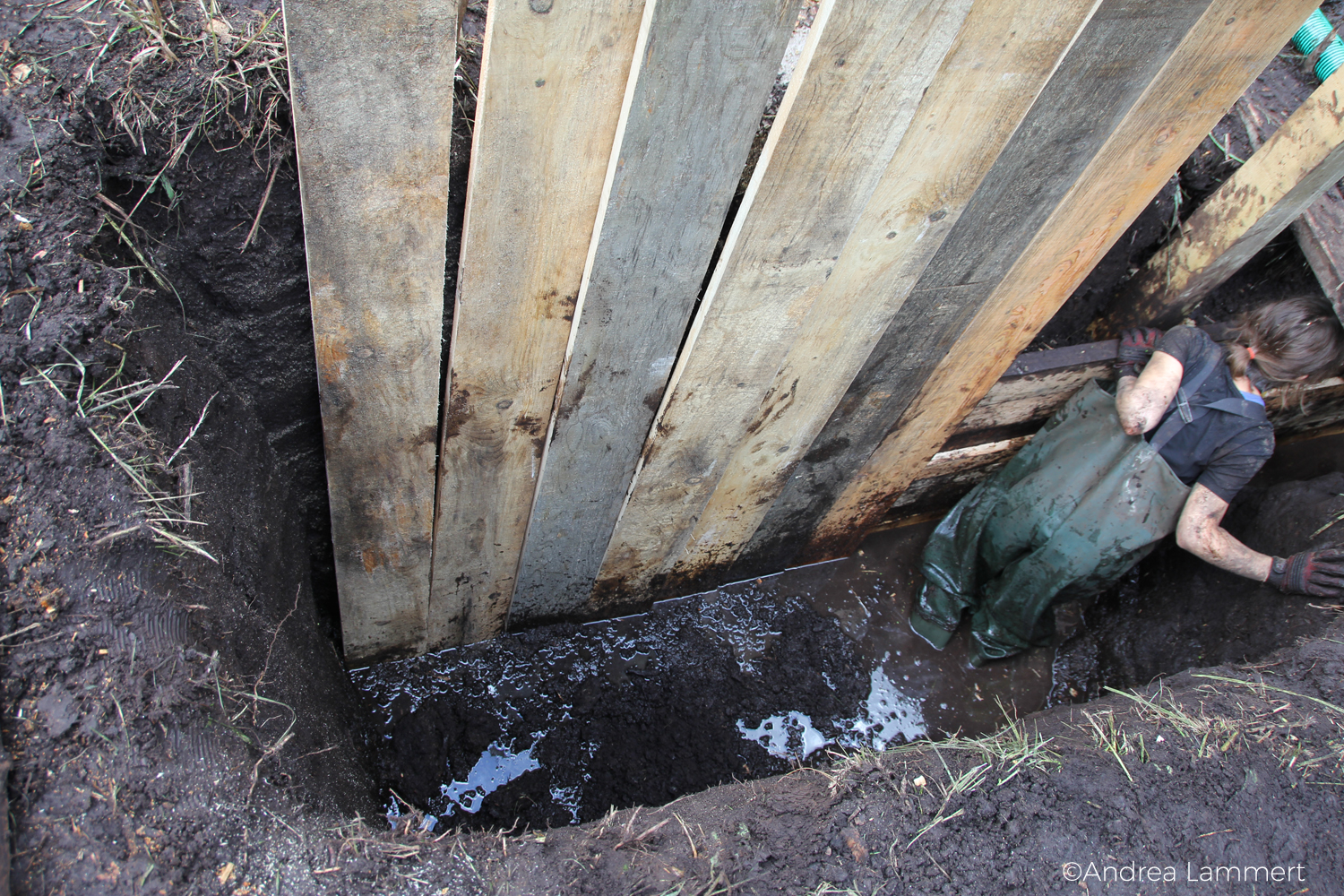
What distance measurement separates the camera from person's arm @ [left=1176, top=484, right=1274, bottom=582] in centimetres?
282

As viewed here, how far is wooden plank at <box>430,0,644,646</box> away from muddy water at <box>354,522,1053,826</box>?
0.70 m

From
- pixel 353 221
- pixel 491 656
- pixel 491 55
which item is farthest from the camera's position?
pixel 491 656

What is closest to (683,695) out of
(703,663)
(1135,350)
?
(703,663)

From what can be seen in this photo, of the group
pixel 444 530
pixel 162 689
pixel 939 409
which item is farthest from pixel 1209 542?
pixel 162 689

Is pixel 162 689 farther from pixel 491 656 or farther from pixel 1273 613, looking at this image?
pixel 1273 613

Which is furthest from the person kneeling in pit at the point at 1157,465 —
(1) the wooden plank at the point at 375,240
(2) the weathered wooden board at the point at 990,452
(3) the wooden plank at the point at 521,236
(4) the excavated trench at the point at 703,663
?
(1) the wooden plank at the point at 375,240

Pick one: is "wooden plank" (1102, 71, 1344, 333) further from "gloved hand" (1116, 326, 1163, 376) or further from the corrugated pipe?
the corrugated pipe

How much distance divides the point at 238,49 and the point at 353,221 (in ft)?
1.61

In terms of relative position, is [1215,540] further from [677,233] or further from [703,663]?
[677,233]

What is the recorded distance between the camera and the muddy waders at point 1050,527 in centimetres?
290

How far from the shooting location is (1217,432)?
9.18 ft

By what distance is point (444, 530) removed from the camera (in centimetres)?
247

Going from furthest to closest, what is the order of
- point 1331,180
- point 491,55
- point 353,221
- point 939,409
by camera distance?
1. point 939,409
2. point 1331,180
3. point 353,221
4. point 491,55

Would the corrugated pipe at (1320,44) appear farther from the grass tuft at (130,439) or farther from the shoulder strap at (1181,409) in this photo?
the grass tuft at (130,439)
